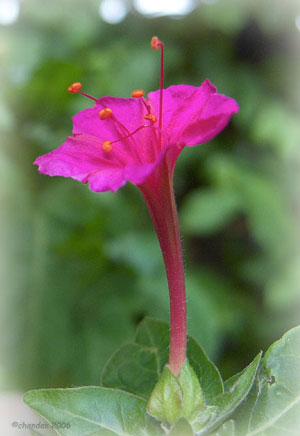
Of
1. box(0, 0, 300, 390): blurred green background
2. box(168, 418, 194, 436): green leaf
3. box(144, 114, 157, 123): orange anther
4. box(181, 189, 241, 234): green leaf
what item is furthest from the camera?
box(181, 189, 241, 234): green leaf

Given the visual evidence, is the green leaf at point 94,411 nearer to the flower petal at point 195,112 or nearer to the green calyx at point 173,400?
the green calyx at point 173,400

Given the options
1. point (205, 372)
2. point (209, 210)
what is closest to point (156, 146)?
point (205, 372)

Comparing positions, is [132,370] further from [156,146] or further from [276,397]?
[156,146]

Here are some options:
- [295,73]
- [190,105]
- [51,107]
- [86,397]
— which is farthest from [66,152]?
[295,73]

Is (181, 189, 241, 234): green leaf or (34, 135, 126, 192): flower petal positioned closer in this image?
(34, 135, 126, 192): flower petal

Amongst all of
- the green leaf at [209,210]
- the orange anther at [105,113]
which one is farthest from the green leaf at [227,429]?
the green leaf at [209,210]

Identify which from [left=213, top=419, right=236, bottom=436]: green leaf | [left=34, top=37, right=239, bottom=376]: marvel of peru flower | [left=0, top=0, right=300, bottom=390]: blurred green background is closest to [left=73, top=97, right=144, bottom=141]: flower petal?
[left=34, top=37, right=239, bottom=376]: marvel of peru flower

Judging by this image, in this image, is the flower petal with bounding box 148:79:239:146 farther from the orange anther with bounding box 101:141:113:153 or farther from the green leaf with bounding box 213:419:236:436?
the green leaf with bounding box 213:419:236:436
